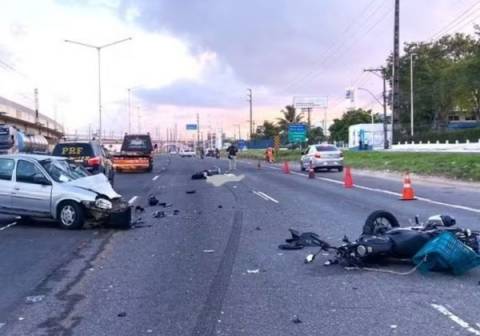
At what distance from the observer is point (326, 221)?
14.1m

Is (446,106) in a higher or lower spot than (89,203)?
higher

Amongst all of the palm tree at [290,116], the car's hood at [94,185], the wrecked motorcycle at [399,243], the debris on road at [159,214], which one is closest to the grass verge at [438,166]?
the debris on road at [159,214]

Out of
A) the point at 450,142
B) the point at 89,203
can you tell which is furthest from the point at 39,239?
the point at 450,142

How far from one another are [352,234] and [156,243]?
3464 millimetres

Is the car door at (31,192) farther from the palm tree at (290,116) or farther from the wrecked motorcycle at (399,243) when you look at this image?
the palm tree at (290,116)

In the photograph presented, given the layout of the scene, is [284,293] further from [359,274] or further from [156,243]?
[156,243]

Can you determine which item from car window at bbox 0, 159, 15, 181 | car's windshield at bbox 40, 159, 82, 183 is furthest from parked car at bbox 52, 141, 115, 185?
car window at bbox 0, 159, 15, 181

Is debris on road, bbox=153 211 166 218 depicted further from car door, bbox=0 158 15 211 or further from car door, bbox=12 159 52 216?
car door, bbox=0 158 15 211

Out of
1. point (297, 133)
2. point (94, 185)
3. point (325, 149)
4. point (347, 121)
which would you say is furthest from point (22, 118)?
point (94, 185)

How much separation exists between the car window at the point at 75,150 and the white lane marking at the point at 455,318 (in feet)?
62.5

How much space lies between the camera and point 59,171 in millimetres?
14477

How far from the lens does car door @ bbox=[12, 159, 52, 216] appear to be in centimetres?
1379

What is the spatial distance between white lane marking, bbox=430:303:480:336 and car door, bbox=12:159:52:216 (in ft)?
29.7

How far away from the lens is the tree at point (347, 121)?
437 feet
